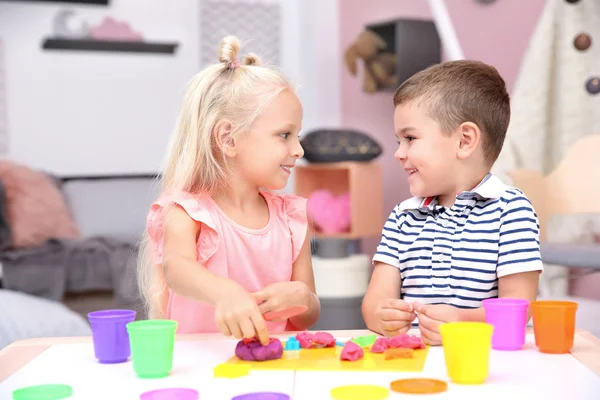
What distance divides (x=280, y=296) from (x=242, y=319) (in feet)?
0.40

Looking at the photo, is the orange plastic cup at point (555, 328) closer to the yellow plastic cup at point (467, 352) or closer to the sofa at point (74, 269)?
the yellow plastic cup at point (467, 352)

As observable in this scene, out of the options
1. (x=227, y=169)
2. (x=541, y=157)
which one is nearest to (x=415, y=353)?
(x=227, y=169)

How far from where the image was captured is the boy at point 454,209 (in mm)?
1198

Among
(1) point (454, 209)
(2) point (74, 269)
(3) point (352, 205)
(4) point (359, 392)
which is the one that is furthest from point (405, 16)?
(4) point (359, 392)

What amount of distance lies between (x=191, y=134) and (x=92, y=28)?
324 cm

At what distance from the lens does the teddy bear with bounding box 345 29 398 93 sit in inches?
147

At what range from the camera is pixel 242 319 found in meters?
0.93

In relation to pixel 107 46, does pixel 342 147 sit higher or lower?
lower

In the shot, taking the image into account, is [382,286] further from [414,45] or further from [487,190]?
[414,45]

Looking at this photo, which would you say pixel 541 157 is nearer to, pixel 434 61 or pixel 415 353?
pixel 434 61

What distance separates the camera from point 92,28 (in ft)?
14.1

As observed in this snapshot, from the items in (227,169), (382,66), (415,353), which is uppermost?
(382,66)

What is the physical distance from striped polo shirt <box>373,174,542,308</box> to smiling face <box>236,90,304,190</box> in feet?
0.73

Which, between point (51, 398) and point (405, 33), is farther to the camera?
point (405, 33)
